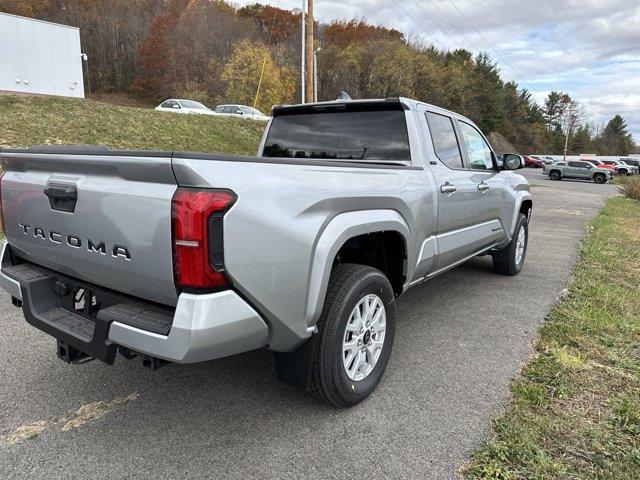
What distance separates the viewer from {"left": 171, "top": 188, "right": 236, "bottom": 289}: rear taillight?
6.20 ft

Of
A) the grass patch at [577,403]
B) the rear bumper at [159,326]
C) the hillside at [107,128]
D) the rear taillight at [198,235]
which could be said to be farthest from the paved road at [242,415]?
the hillside at [107,128]

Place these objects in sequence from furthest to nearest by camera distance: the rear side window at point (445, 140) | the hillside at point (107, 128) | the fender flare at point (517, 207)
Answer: the hillside at point (107, 128) < the fender flare at point (517, 207) < the rear side window at point (445, 140)

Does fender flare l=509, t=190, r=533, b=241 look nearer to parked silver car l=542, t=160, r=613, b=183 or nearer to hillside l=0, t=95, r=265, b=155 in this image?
hillside l=0, t=95, r=265, b=155

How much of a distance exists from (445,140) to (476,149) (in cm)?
Result: 95

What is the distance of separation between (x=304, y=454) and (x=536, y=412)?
4.50 ft

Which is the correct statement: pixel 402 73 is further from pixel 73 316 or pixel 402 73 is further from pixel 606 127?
pixel 606 127

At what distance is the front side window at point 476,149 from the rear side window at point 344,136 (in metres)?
1.18

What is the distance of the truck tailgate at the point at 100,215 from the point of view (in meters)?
1.98

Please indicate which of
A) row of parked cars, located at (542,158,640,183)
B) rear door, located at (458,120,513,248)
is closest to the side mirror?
rear door, located at (458,120,513,248)

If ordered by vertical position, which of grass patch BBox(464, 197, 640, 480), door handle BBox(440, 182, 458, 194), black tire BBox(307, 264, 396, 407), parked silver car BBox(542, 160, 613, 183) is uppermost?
door handle BBox(440, 182, 458, 194)

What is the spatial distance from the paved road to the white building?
87.5 ft

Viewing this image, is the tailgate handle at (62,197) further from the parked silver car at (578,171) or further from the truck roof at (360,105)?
the parked silver car at (578,171)

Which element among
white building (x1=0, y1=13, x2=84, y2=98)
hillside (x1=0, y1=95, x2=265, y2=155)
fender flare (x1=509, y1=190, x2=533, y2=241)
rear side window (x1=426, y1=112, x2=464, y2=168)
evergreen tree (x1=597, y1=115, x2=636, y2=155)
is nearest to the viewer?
rear side window (x1=426, y1=112, x2=464, y2=168)

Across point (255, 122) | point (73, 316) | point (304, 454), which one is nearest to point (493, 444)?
point (304, 454)
